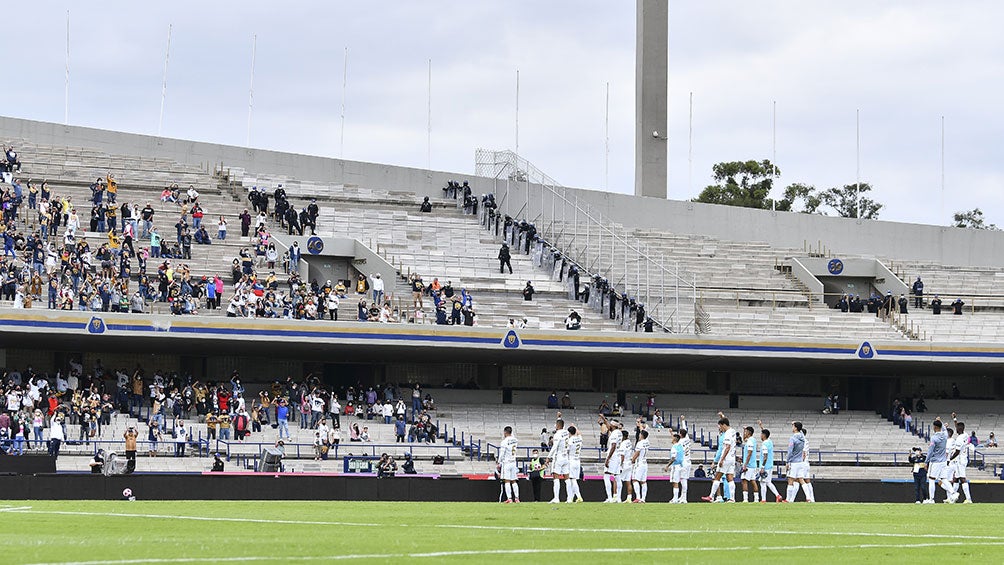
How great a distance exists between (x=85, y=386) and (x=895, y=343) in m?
27.6

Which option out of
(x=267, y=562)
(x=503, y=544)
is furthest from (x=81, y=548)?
(x=503, y=544)

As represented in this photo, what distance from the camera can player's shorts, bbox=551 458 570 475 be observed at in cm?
2623

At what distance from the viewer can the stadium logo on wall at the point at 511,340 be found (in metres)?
45.8

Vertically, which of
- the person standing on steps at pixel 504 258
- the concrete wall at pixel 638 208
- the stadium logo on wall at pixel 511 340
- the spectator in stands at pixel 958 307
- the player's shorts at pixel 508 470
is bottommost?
the player's shorts at pixel 508 470

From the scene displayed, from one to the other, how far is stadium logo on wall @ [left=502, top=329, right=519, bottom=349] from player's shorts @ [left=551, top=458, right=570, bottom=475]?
769 inches

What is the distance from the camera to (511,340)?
45.8 metres

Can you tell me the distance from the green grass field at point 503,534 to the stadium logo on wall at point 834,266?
3894 cm

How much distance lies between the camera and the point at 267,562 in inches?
463

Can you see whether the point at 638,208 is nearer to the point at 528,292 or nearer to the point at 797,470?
the point at 528,292

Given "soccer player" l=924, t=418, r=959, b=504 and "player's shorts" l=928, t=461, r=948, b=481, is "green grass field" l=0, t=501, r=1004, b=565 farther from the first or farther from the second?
"player's shorts" l=928, t=461, r=948, b=481

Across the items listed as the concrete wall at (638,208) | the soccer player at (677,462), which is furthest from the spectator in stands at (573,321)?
the soccer player at (677,462)

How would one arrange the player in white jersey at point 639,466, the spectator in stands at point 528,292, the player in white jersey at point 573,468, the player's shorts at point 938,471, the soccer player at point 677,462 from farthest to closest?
the spectator in stands at point 528,292 < the player's shorts at point 938,471 < the soccer player at point 677,462 < the player in white jersey at point 573,468 < the player in white jersey at point 639,466

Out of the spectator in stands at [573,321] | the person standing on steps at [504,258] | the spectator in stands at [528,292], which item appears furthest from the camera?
the person standing on steps at [504,258]

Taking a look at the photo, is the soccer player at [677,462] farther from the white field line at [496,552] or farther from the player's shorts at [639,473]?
the white field line at [496,552]
